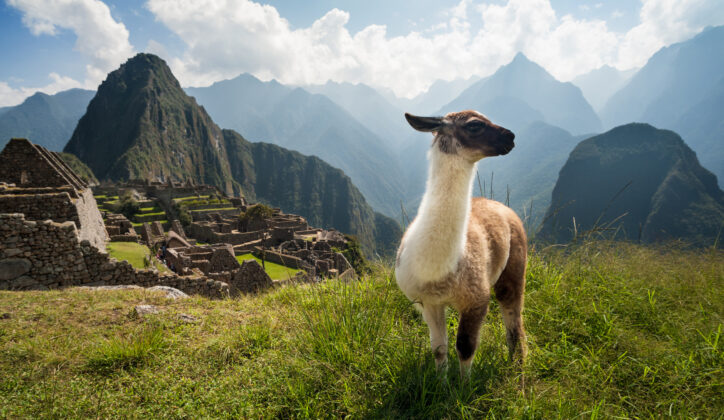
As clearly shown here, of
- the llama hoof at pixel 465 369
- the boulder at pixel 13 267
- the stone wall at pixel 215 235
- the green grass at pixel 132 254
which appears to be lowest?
the stone wall at pixel 215 235

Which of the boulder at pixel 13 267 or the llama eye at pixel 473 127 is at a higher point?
the llama eye at pixel 473 127

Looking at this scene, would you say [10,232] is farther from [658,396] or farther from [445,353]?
[658,396]

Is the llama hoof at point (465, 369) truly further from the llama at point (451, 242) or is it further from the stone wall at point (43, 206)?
the stone wall at point (43, 206)

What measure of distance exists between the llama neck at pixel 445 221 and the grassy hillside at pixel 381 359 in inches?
29.9

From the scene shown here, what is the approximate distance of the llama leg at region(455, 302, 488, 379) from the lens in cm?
230

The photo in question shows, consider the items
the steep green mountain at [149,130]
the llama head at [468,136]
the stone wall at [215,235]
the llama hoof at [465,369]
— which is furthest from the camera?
the steep green mountain at [149,130]

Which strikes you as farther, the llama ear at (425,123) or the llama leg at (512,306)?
the llama leg at (512,306)

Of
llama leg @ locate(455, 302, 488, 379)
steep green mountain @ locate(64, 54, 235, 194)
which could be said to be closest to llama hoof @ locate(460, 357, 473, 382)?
llama leg @ locate(455, 302, 488, 379)

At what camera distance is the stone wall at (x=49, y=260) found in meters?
7.30

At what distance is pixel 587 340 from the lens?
3002 mm

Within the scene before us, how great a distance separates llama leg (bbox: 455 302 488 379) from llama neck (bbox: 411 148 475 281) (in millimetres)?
409

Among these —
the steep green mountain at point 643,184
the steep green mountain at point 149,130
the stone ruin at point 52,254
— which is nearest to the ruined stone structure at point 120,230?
the stone ruin at point 52,254

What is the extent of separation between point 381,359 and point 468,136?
1.93 metres

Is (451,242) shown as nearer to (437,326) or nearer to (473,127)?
(437,326)
